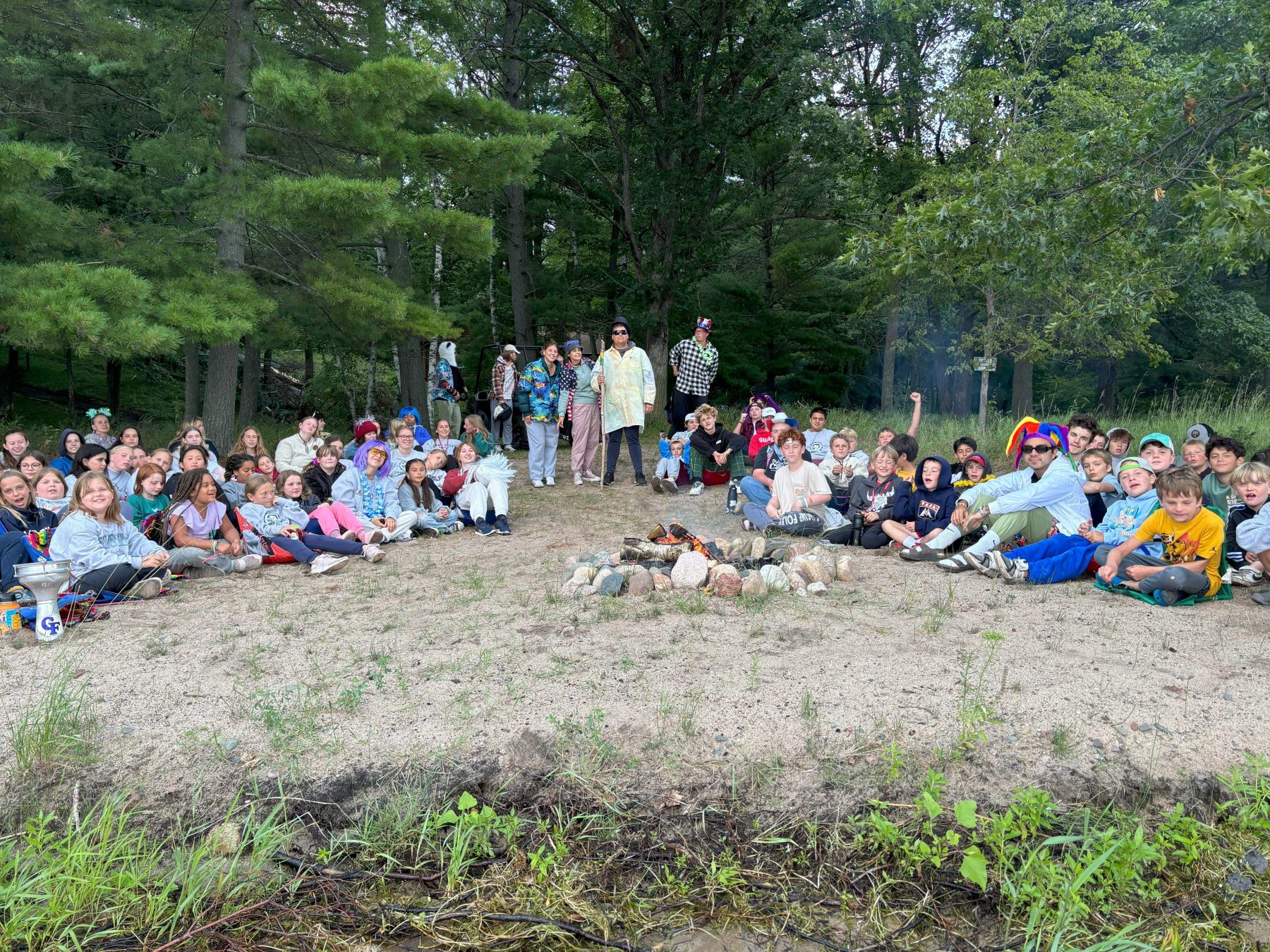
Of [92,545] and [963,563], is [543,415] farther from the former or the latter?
[963,563]

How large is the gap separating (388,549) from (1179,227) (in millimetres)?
7121

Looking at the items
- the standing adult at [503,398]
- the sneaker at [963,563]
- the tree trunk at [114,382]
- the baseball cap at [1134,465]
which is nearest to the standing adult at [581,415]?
the standing adult at [503,398]

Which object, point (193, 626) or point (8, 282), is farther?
point (8, 282)

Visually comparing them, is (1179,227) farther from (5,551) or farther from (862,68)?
(862,68)

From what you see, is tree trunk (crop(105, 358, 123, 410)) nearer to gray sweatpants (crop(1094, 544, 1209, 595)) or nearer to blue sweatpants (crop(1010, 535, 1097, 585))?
blue sweatpants (crop(1010, 535, 1097, 585))

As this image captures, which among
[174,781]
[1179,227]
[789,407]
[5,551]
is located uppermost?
[1179,227]

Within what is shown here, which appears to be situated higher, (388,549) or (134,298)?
(134,298)

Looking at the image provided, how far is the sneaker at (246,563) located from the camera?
6.65 metres

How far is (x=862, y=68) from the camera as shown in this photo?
19562 mm

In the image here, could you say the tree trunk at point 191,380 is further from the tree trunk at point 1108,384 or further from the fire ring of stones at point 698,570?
the tree trunk at point 1108,384

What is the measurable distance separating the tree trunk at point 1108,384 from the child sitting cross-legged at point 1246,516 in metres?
17.0

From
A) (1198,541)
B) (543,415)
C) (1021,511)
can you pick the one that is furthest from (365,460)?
(1198,541)

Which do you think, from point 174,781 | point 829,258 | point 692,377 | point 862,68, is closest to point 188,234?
point 692,377

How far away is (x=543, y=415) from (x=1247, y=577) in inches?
264
